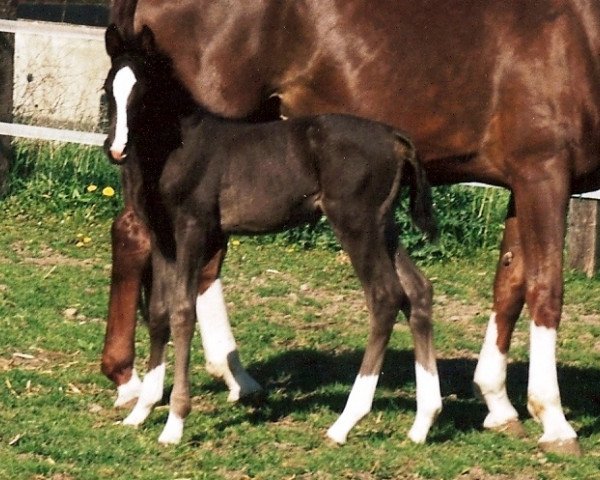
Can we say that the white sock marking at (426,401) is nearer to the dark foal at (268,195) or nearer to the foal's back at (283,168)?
the dark foal at (268,195)

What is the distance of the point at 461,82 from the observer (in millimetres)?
6285

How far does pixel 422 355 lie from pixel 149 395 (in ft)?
3.75

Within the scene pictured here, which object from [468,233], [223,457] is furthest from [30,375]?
[468,233]

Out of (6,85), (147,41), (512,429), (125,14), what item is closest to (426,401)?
(512,429)

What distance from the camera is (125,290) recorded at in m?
6.41

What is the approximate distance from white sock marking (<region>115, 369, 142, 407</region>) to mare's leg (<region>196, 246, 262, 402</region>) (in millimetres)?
390

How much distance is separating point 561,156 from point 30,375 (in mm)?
2615

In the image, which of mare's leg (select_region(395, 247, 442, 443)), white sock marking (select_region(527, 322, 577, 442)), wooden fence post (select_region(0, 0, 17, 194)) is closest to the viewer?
mare's leg (select_region(395, 247, 442, 443))

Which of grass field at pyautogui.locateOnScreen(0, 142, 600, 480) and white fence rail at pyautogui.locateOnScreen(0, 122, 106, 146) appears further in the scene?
white fence rail at pyautogui.locateOnScreen(0, 122, 106, 146)

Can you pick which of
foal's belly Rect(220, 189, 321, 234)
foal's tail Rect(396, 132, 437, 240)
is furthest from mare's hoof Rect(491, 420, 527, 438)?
foal's belly Rect(220, 189, 321, 234)

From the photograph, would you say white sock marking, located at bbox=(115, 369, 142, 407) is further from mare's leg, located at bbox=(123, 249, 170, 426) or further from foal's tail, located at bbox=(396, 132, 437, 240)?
foal's tail, located at bbox=(396, 132, 437, 240)

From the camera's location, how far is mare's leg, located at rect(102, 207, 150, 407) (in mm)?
6375

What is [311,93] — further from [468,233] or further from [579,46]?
[468,233]

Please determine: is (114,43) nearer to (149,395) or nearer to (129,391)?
(149,395)
